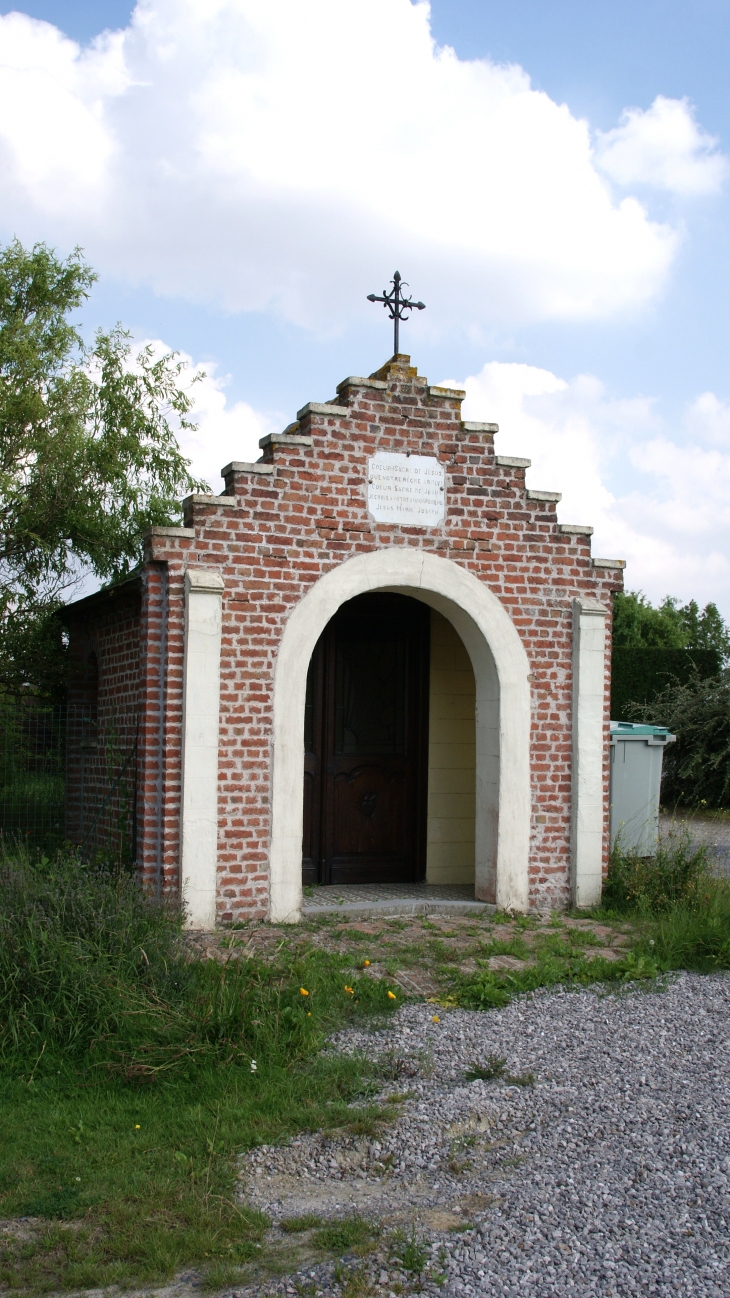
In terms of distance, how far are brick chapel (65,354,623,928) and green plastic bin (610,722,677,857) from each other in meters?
0.71

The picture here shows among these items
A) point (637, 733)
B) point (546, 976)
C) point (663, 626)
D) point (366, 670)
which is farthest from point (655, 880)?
point (663, 626)

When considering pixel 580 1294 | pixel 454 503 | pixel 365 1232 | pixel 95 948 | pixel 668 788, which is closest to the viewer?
pixel 580 1294

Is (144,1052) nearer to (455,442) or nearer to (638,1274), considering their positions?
(638,1274)

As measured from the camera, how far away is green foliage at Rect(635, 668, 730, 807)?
18625 millimetres

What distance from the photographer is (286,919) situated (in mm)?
8039

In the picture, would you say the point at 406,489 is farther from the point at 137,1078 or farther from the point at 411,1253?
the point at 411,1253

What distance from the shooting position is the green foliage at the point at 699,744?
18.6 m

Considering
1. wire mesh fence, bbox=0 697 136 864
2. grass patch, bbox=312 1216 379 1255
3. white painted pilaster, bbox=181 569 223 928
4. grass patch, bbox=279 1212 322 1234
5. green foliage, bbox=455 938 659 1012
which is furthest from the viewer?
wire mesh fence, bbox=0 697 136 864

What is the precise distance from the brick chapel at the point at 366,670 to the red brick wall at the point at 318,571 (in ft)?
0.05

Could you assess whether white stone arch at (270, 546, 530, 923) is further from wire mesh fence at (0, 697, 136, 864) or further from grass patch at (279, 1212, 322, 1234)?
grass patch at (279, 1212, 322, 1234)

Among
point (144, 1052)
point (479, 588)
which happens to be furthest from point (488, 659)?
point (144, 1052)

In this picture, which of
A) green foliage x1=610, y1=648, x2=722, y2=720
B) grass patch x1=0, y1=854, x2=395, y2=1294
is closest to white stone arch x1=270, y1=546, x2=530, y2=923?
grass patch x1=0, y1=854, x2=395, y2=1294

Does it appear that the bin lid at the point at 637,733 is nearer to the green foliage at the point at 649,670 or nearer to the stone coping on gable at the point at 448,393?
the stone coping on gable at the point at 448,393

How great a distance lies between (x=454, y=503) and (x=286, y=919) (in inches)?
142
